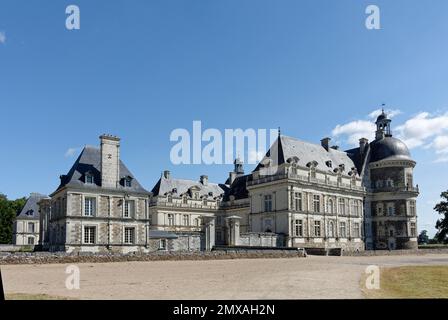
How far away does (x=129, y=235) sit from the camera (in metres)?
38.4

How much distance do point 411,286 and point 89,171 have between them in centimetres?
2999

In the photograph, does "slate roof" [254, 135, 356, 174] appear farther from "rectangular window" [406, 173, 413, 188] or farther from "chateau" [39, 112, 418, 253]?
"rectangular window" [406, 173, 413, 188]

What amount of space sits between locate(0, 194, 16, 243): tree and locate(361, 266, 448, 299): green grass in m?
70.0

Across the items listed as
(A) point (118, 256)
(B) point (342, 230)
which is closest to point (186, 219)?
(B) point (342, 230)

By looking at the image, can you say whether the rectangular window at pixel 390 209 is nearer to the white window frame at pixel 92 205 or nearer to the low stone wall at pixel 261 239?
the low stone wall at pixel 261 239

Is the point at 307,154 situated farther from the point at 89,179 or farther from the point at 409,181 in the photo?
the point at 89,179

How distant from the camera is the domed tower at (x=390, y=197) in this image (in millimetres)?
54938

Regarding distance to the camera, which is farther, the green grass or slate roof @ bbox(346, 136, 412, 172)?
slate roof @ bbox(346, 136, 412, 172)

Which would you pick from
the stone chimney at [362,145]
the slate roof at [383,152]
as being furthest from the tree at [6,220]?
the stone chimney at [362,145]

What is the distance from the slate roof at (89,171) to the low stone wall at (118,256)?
1354 centimetres

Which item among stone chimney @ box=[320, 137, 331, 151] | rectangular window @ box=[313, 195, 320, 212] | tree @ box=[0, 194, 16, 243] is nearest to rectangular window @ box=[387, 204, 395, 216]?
stone chimney @ box=[320, 137, 331, 151]

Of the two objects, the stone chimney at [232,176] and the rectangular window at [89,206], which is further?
the stone chimney at [232,176]

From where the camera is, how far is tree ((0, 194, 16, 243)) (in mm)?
71500
